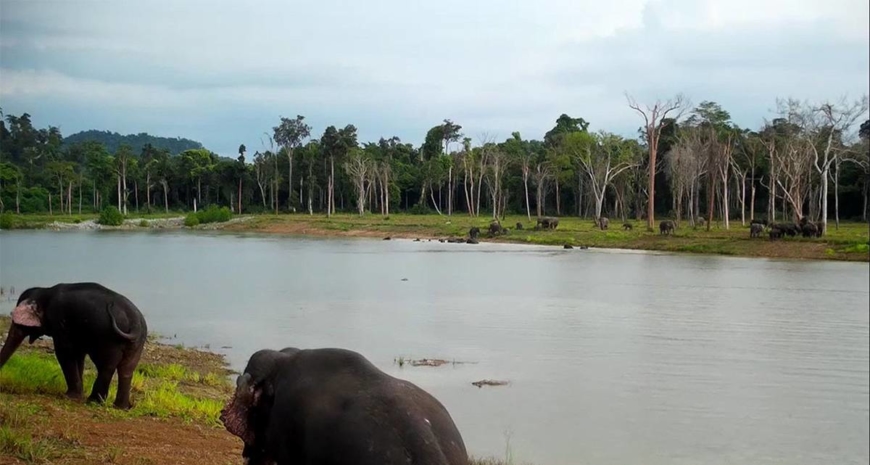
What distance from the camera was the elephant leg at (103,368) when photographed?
27.0ft

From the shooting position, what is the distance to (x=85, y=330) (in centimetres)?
823

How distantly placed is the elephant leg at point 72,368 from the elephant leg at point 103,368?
14cm

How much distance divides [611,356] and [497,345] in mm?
2080

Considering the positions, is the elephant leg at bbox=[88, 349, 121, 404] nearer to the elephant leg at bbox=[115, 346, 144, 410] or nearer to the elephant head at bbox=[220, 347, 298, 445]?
the elephant leg at bbox=[115, 346, 144, 410]

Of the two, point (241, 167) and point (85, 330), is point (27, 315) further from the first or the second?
point (241, 167)

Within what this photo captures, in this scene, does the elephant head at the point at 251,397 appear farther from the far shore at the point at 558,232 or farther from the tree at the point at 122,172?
the tree at the point at 122,172

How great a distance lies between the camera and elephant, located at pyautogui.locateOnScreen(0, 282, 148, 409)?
26.9 ft

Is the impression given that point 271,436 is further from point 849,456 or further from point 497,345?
point 497,345

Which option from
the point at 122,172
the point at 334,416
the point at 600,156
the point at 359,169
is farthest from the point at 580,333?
the point at 122,172

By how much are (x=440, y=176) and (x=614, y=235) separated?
32.3 metres

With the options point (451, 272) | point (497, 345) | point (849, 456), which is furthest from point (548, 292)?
point (849, 456)

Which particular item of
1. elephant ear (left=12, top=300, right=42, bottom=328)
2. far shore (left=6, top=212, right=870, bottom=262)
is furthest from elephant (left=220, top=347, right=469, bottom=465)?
far shore (left=6, top=212, right=870, bottom=262)

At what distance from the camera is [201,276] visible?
2883 cm

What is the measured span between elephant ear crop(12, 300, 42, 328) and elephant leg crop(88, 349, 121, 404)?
633mm
